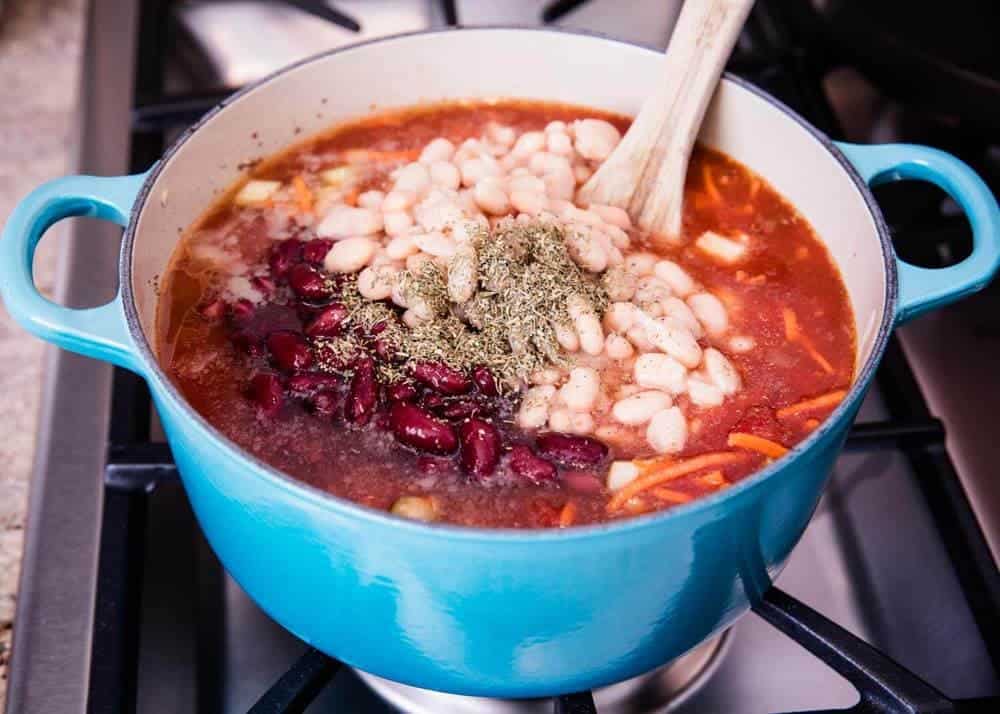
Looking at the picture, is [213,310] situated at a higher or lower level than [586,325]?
lower

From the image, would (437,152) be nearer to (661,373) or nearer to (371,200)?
(371,200)

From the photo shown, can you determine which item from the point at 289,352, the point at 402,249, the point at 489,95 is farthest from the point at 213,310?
the point at 489,95

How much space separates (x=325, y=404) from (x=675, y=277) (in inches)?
19.9

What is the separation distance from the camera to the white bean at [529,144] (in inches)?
63.7

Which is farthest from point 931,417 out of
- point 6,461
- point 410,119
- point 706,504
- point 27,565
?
point 6,461

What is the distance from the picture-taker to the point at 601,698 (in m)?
1.29

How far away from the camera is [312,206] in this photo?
158 cm

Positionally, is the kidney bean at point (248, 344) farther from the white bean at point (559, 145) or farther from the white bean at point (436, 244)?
the white bean at point (559, 145)

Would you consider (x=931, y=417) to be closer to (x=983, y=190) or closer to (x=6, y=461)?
(x=983, y=190)

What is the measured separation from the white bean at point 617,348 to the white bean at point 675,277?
0.40 feet

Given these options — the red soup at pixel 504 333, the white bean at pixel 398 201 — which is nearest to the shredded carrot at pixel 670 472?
the red soup at pixel 504 333

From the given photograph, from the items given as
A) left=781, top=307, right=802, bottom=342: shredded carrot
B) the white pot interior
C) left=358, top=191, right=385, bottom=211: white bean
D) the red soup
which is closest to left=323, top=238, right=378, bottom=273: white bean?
the red soup

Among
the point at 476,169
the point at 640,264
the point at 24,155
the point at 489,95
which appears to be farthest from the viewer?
the point at 24,155

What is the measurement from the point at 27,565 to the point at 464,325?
62 cm
